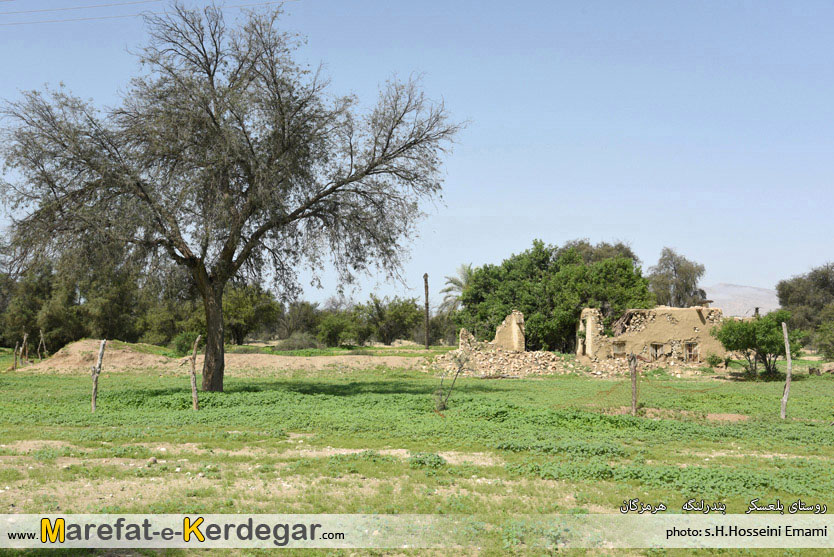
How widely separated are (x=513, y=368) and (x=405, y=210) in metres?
16.4

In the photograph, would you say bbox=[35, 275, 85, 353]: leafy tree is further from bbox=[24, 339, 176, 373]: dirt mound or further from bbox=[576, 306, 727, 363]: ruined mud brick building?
bbox=[576, 306, 727, 363]: ruined mud brick building

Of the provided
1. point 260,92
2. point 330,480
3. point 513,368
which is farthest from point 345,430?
point 513,368

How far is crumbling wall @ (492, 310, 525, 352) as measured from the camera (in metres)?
40.8

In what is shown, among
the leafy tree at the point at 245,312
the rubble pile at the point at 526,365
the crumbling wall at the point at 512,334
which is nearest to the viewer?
the rubble pile at the point at 526,365

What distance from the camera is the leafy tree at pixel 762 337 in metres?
27.2

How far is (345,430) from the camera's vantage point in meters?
13.2

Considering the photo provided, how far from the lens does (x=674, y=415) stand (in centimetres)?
1584

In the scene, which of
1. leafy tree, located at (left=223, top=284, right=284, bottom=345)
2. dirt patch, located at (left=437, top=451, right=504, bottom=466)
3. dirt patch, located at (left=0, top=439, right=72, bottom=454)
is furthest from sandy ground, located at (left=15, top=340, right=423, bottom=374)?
dirt patch, located at (left=437, top=451, right=504, bottom=466)

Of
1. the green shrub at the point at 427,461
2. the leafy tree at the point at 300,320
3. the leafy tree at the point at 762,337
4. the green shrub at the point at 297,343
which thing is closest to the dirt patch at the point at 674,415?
the green shrub at the point at 427,461

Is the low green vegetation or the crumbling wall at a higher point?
the crumbling wall

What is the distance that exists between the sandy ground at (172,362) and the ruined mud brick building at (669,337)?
39.0 ft

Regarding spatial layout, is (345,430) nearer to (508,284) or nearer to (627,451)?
(627,451)

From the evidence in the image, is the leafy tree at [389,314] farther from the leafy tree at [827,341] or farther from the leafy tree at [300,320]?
the leafy tree at [827,341]

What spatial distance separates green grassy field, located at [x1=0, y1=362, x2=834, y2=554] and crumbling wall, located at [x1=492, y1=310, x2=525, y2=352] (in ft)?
69.8
